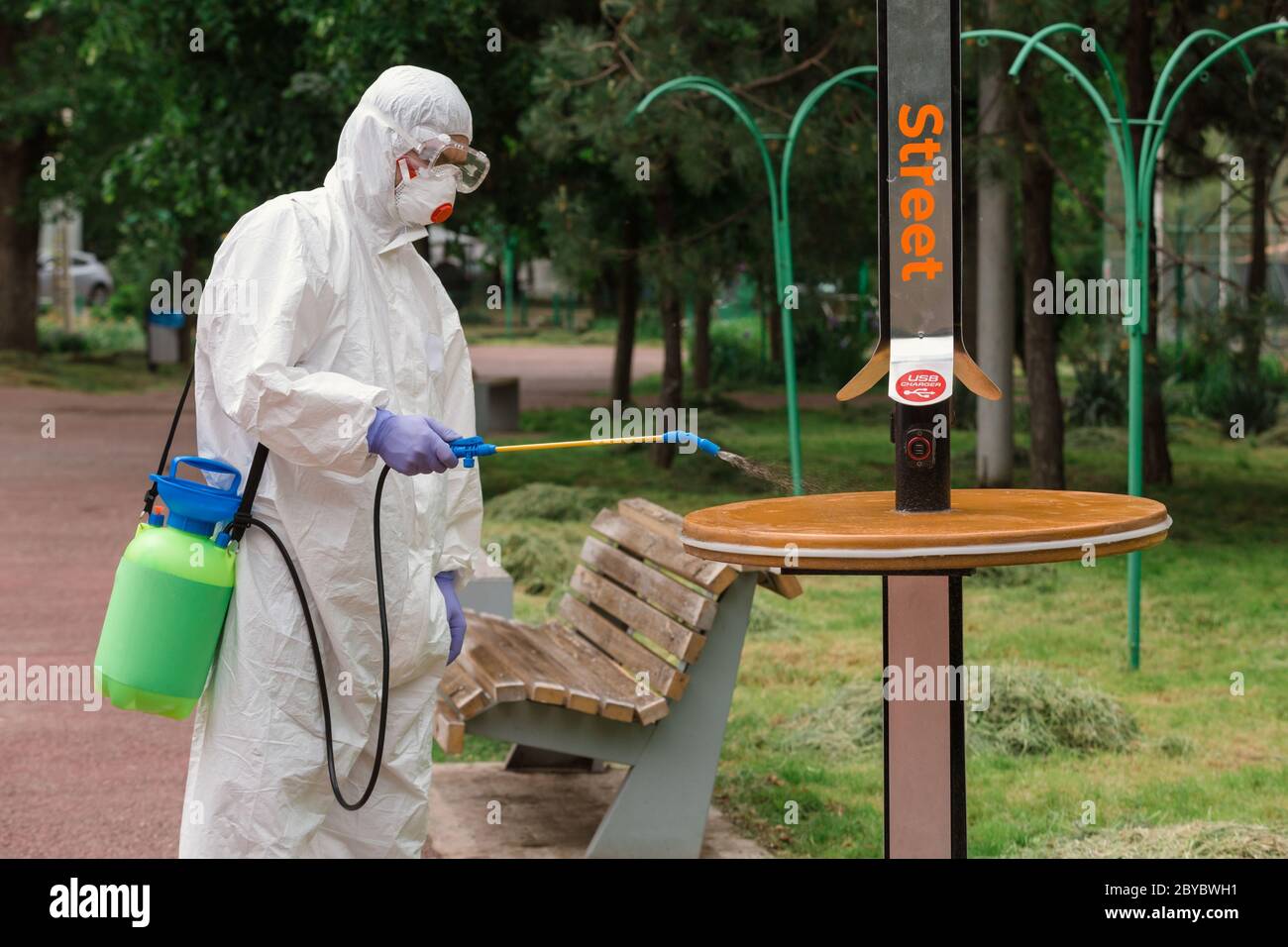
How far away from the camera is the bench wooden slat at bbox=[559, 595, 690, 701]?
4.32 m

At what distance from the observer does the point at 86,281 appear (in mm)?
34719

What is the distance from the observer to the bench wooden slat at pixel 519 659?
13.6 ft

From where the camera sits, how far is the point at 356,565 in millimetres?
3160

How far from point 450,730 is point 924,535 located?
1.63m

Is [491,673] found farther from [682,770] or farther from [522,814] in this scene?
[522,814]

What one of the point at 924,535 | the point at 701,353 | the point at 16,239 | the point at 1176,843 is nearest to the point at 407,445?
the point at 924,535

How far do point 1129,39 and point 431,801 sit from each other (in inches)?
287

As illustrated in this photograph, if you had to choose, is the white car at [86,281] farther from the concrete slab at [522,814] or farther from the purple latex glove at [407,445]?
the purple latex glove at [407,445]

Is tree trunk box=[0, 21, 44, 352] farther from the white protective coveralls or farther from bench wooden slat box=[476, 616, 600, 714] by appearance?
the white protective coveralls

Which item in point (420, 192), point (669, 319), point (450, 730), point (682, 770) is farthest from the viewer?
point (669, 319)

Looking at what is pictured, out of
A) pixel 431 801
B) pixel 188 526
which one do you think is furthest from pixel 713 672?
pixel 188 526

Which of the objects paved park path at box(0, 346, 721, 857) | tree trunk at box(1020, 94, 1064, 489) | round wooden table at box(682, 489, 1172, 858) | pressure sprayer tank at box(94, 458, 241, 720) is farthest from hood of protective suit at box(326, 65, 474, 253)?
tree trunk at box(1020, 94, 1064, 489)

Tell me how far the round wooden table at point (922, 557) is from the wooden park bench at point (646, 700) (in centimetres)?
82

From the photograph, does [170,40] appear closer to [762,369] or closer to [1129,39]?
[1129,39]
